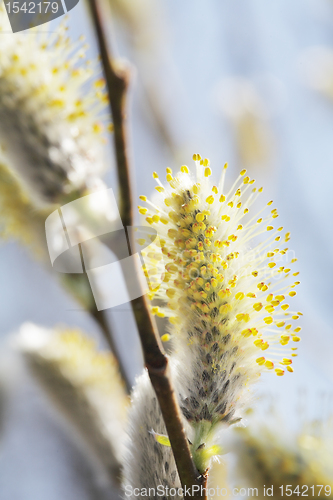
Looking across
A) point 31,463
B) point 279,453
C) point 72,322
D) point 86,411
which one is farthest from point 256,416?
point 31,463

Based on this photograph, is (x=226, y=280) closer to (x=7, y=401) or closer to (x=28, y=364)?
(x=28, y=364)

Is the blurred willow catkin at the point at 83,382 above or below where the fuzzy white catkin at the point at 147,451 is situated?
below

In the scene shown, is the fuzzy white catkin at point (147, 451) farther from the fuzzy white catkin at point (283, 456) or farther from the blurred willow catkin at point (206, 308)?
the fuzzy white catkin at point (283, 456)

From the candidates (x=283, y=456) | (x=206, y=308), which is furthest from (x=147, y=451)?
(x=283, y=456)

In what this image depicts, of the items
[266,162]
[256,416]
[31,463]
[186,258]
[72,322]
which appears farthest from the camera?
[31,463]

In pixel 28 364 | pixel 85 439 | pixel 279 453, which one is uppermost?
pixel 28 364

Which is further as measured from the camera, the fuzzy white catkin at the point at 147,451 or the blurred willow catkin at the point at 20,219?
the blurred willow catkin at the point at 20,219

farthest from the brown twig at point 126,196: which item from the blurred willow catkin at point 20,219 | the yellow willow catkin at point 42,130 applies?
the blurred willow catkin at point 20,219
